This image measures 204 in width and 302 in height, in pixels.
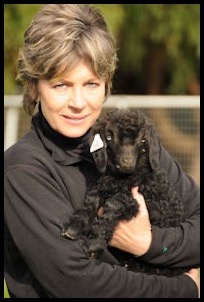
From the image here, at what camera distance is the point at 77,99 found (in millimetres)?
3080

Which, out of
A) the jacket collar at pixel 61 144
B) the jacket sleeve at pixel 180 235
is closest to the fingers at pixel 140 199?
the jacket sleeve at pixel 180 235

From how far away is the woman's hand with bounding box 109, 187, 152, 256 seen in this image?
305cm

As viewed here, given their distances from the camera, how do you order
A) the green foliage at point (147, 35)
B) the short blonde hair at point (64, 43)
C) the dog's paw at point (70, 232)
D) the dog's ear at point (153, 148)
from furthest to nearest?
the green foliage at point (147, 35), the dog's ear at point (153, 148), the short blonde hair at point (64, 43), the dog's paw at point (70, 232)

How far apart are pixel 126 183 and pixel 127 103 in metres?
5.47

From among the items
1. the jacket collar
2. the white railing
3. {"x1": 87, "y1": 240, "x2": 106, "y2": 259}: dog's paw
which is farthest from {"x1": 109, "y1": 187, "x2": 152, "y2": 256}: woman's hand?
the white railing

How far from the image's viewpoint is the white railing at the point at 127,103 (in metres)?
8.64

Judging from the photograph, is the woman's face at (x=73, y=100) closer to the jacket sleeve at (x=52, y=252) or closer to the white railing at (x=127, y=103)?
the jacket sleeve at (x=52, y=252)

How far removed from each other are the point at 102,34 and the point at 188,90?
26.3ft

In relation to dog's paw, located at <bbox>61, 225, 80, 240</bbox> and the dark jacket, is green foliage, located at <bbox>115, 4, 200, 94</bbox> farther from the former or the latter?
dog's paw, located at <bbox>61, 225, 80, 240</bbox>

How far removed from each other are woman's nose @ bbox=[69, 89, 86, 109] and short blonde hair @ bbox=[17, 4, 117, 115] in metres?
0.11

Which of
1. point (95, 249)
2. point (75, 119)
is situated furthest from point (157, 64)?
point (95, 249)

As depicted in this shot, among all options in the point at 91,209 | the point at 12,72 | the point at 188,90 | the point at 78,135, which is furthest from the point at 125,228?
the point at 188,90

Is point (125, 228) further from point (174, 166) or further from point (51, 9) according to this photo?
point (51, 9)

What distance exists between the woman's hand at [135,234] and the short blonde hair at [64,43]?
27.2 inches
